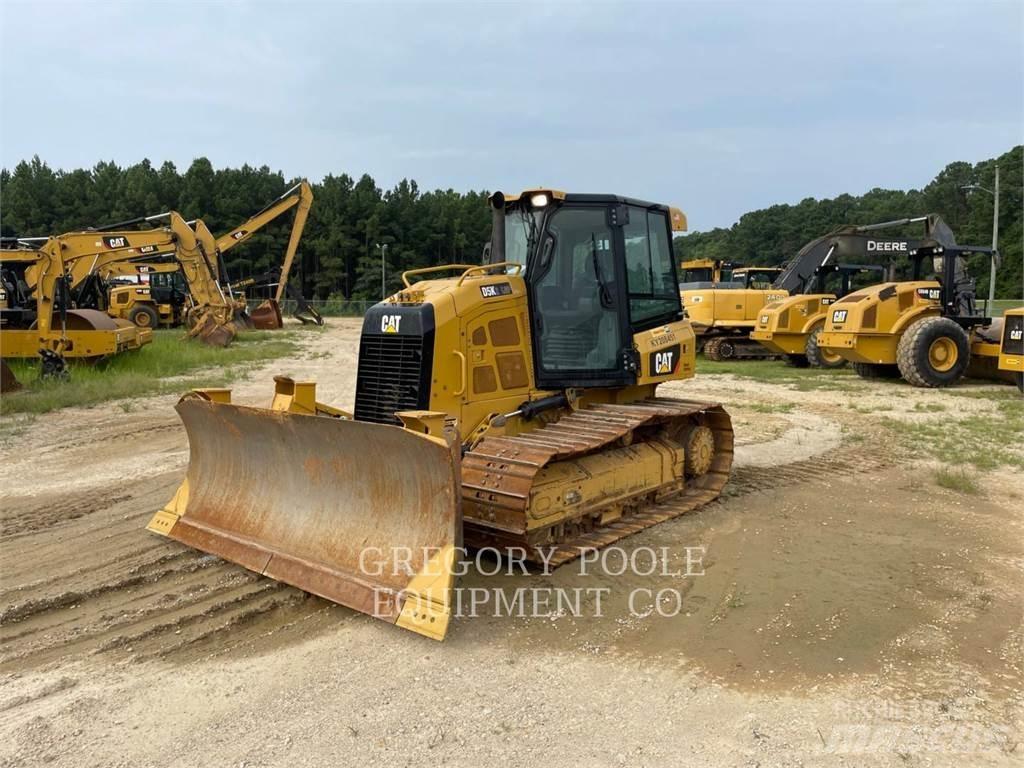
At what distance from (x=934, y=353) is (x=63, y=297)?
1638 cm

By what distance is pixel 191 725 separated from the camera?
3.29 metres

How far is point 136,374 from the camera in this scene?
15055mm

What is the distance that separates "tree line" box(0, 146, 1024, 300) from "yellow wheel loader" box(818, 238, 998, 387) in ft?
137

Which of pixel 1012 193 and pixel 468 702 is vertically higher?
pixel 1012 193

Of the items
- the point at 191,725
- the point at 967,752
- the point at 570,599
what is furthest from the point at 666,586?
the point at 191,725

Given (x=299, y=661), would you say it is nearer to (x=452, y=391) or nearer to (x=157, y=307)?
(x=452, y=391)

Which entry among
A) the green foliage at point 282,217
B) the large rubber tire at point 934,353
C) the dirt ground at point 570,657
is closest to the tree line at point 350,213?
the green foliage at point 282,217

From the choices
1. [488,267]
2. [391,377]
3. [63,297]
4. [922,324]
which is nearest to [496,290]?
[488,267]

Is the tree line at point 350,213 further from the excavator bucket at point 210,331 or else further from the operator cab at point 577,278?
the operator cab at point 577,278

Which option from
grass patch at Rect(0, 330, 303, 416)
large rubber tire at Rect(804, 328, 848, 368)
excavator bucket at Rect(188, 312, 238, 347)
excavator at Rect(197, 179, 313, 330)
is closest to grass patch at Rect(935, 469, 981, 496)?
large rubber tire at Rect(804, 328, 848, 368)

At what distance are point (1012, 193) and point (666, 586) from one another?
2714 inches

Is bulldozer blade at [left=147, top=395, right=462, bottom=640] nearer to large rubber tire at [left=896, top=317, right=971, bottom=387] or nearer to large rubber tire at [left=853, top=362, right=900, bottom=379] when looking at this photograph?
Answer: large rubber tire at [left=896, top=317, right=971, bottom=387]

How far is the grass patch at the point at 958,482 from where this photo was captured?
7102 millimetres

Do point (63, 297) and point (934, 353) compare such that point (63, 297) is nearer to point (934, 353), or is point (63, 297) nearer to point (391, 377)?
point (391, 377)
